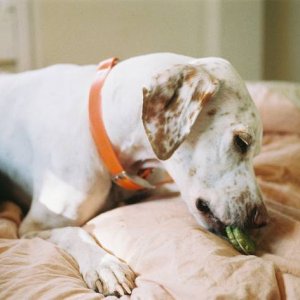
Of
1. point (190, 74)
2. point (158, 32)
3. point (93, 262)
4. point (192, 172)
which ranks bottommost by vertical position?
point (93, 262)

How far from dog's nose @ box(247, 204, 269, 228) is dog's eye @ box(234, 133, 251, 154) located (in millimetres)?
145

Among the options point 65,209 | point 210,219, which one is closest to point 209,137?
point 210,219

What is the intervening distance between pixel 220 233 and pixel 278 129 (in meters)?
0.93

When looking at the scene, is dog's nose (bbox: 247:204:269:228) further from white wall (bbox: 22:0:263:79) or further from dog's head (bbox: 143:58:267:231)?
white wall (bbox: 22:0:263:79)

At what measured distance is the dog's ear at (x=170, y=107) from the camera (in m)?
1.17

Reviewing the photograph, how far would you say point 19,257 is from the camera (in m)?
1.17

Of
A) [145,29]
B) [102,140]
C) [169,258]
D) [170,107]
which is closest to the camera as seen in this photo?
[169,258]

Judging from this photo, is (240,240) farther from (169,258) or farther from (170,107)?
(170,107)

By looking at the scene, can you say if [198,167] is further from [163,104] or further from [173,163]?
[163,104]

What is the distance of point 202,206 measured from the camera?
4.18 feet

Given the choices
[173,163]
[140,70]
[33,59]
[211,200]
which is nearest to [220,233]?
[211,200]

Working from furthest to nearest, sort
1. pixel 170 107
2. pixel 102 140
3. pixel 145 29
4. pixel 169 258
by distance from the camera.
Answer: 1. pixel 145 29
2. pixel 102 140
3. pixel 170 107
4. pixel 169 258

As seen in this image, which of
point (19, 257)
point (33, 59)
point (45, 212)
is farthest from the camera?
point (33, 59)

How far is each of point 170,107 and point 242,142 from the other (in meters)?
0.20
